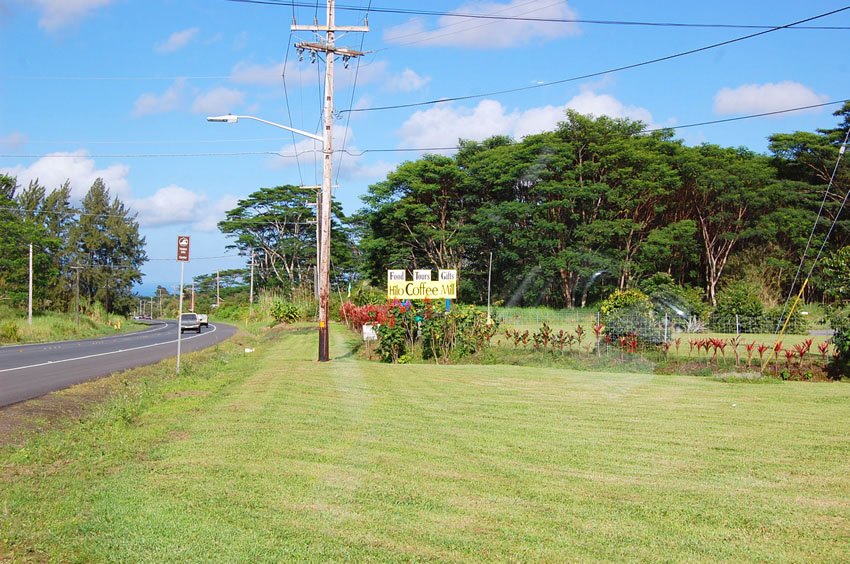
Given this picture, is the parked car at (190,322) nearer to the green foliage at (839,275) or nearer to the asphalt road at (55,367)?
the asphalt road at (55,367)

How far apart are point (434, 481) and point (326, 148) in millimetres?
14835

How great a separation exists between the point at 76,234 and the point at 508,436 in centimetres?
8572

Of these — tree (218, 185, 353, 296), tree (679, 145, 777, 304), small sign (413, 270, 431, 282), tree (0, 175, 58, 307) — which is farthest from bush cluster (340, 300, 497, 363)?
tree (218, 185, 353, 296)

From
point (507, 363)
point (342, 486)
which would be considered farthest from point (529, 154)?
point (342, 486)

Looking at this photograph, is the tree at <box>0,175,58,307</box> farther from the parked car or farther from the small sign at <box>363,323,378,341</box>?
the small sign at <box>363,323,378,341</box>

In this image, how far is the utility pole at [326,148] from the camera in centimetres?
2003

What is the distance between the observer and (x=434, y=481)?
703cm

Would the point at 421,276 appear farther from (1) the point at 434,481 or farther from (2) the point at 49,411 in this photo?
(1) the point at 434,481

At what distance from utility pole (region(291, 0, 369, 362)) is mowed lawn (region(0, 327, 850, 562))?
7.40 metres

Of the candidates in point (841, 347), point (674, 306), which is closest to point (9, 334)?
point (674, 306)

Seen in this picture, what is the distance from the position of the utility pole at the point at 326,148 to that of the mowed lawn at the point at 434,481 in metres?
7.40

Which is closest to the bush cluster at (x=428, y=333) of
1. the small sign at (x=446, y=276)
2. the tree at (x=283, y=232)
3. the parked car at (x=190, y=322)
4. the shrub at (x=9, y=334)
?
the small sign at (x=446, y=276)

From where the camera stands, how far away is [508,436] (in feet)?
30.5

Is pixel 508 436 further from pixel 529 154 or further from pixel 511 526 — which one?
pixel 529 154
